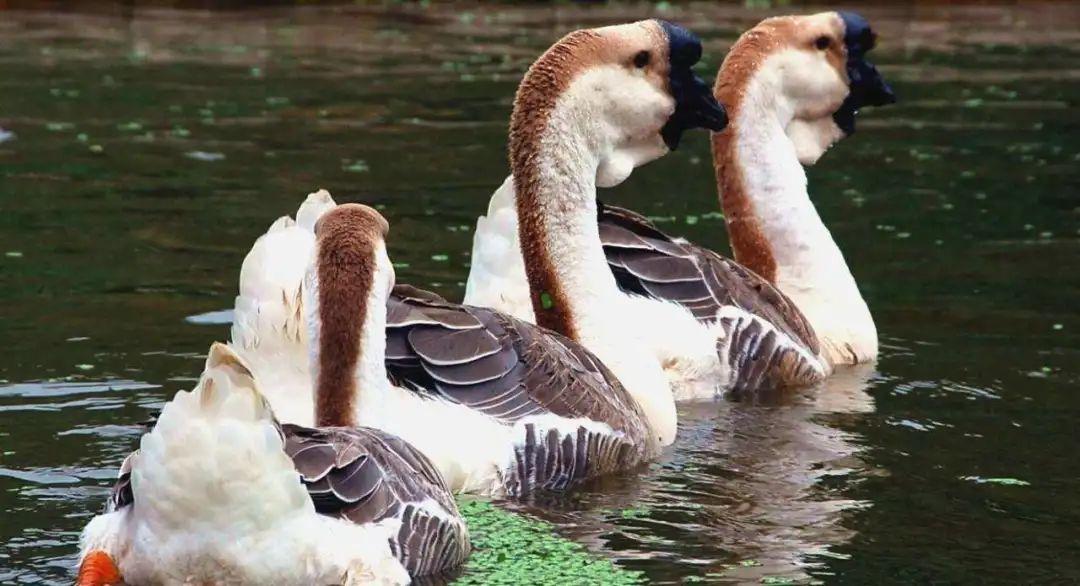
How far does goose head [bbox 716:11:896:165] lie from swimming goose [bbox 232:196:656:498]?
3.12m

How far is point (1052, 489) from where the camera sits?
28.4ft

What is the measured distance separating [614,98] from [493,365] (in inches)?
64.2

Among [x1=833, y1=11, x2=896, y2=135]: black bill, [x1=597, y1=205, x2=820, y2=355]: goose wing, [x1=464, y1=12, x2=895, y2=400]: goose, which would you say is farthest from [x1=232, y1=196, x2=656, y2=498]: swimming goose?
[x1=833, y1=11, x2=896, y2=135]: black bill

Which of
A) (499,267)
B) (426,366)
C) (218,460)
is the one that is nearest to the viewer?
(218,460)

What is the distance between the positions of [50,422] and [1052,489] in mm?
4688

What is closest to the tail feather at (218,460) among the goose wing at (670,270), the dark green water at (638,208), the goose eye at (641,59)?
the dark green water at (638,208)

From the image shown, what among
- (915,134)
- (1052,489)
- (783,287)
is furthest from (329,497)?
(915,134)

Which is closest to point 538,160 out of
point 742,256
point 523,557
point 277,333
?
point 277,333

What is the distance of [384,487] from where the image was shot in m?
6.67

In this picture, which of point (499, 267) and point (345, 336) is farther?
point (499, 267)

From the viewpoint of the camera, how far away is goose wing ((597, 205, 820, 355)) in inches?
409

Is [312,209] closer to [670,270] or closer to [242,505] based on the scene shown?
[242,505]

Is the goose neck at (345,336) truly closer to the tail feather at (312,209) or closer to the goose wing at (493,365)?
the goose wing at (493,365)

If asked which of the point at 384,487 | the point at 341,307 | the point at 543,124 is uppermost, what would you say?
the point at 543,124
